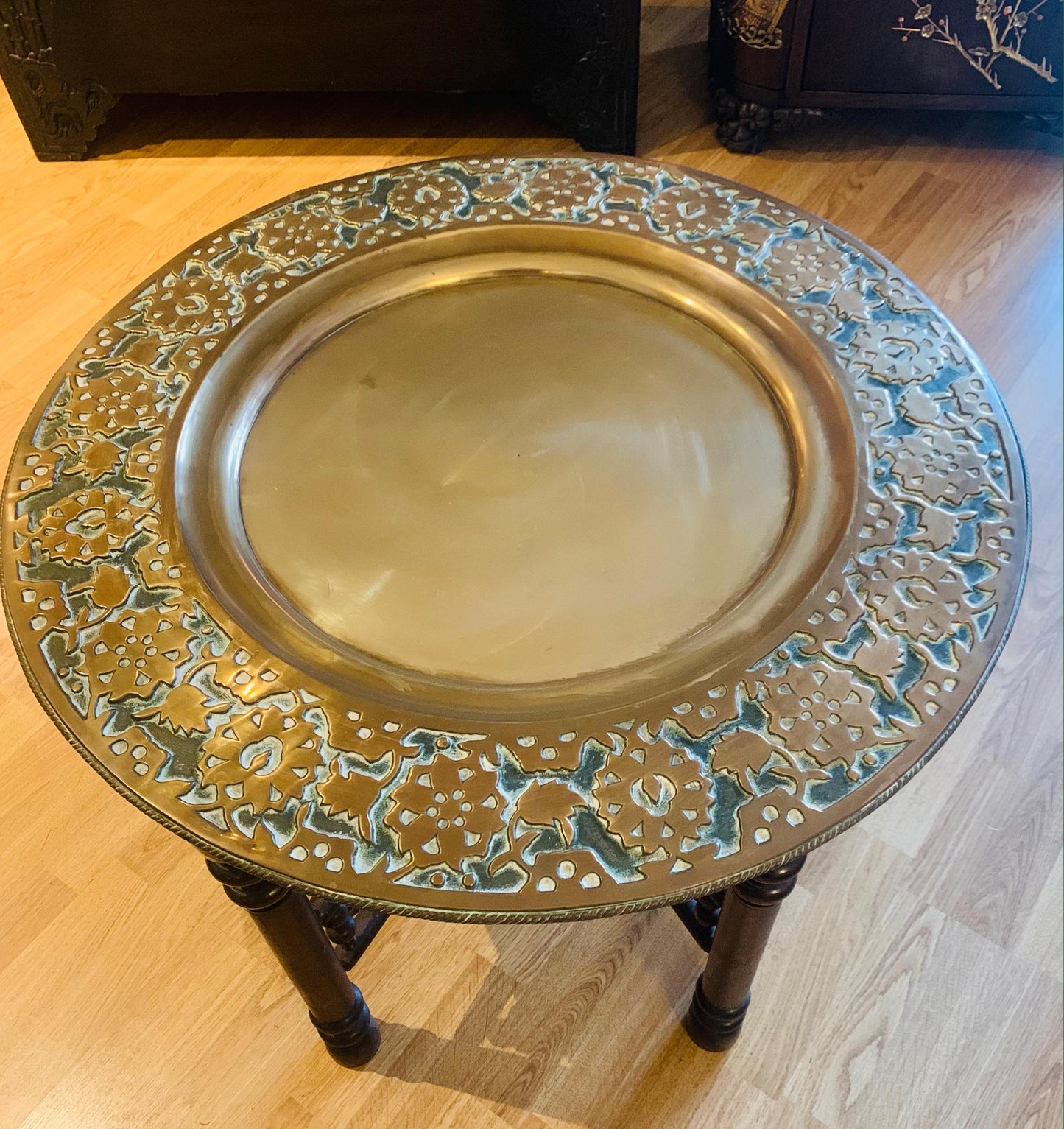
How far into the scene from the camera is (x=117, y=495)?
838 mm

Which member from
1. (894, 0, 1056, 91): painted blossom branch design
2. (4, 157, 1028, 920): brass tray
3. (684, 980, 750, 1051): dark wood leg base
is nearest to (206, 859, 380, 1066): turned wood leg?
(4, 157, 1028, 920): brass tray

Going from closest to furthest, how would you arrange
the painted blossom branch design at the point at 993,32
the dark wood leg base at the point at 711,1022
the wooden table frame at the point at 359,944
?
the wooden table frame at the point at 359,944
the dark wood leg base at the point at 711,1022
the painted blossom branch design at the point at 993,32

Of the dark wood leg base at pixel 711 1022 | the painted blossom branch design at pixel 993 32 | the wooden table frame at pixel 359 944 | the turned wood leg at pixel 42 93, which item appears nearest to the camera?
the wooden table frame at pixel 359 944

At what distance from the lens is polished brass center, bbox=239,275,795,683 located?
2.55ft

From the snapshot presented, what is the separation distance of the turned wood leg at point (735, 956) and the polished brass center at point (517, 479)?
195 millimetres

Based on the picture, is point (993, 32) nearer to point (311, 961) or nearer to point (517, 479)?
point (517, 479)

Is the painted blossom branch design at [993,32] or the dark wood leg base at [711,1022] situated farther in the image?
the painted blossom branch design at [993,32]

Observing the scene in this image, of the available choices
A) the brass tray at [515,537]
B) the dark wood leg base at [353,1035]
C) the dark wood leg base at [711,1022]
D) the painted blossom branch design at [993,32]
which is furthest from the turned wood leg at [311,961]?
the painted blossom branch design at [993,32]

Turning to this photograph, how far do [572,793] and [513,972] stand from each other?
0.52m

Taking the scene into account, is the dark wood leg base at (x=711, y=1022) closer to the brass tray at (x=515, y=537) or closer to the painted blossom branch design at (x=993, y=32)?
the brass tray at (x=515, y=537)

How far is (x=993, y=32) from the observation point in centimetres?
170

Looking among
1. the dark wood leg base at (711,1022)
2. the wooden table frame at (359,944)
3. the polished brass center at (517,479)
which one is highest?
the polished brass center at (517,479)

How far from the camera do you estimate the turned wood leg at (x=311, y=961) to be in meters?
0.76

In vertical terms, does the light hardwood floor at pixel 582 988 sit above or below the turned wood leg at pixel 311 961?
below
